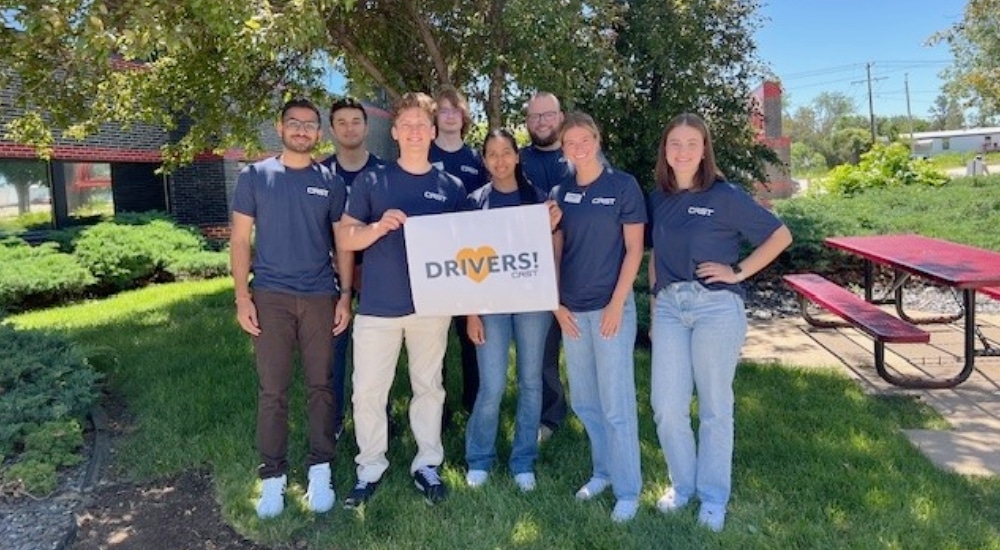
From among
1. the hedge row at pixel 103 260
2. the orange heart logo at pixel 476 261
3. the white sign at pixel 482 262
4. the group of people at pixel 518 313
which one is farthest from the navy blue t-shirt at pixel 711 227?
the hedge row at pixel 103 260

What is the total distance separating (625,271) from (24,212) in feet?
45.5

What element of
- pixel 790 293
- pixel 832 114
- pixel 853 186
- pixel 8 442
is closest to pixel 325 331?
pixel 8 442

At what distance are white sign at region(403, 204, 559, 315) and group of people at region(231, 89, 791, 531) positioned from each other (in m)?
0.11

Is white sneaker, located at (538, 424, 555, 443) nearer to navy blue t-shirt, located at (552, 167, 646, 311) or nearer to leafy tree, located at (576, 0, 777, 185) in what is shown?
navy blue t-shirt, located at (552, 167, 646, 311)

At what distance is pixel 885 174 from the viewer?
2412 centimetres

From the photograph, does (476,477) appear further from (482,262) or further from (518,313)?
(482,262)

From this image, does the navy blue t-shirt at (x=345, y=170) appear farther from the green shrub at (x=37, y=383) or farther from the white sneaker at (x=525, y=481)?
the green shrub at (x=37, y=383)

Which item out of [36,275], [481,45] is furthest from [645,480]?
[36,275]

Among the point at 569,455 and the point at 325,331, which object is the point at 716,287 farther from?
the point at 325,331

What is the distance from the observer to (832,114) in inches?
3861

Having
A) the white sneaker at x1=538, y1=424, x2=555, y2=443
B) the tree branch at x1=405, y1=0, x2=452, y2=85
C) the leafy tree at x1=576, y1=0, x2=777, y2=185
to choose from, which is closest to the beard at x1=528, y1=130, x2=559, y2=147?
the white sneaker at x1=538, y1=424, x2=555, y2=443

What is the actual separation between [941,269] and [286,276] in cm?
475

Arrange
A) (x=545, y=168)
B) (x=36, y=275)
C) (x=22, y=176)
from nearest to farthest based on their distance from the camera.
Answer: (x=545, y=168), (x=36, y=275), (x=22, y=176)

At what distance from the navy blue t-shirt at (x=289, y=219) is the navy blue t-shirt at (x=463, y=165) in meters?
0.66
